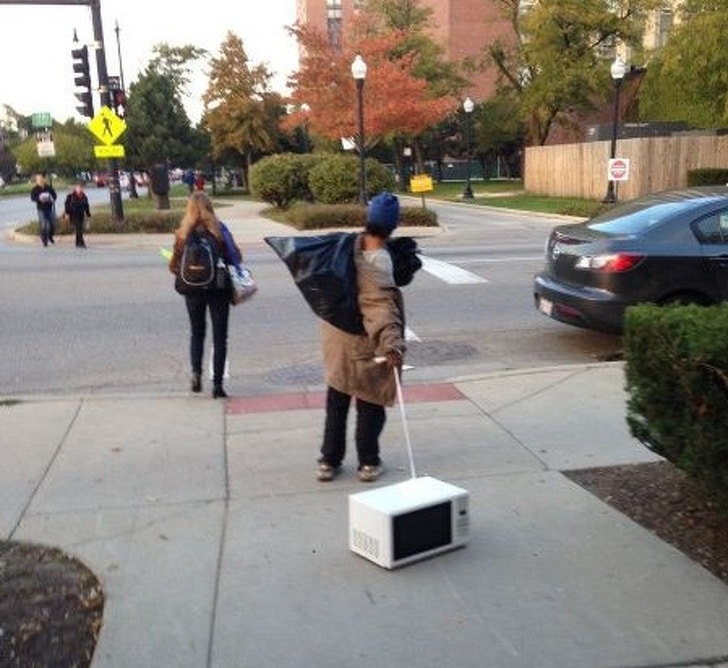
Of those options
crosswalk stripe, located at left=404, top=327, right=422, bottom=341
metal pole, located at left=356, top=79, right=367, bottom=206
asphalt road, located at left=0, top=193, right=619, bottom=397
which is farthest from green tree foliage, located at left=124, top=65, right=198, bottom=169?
crosswalk stripe, located at left=404, top=327, right=422, bottom=341

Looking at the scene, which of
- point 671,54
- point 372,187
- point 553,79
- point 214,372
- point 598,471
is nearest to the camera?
point 598,471

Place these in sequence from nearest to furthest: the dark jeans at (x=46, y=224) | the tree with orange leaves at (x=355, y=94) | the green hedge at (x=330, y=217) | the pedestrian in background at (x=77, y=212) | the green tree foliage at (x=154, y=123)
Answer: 1. the pedestrian in background at (x=77, y=212)
2. the dark jeans at (x=46, y=224)
3. the green hedge at (x=330, y=217)
4. the tree with orange leaves at (x=355, y=94)
5. the green tree foliage at (x=154, y=123)

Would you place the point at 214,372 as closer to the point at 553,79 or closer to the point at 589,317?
the point at 589,317

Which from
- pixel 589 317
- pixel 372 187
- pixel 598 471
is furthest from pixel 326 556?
pixel 372 187

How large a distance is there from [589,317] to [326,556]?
488 cm

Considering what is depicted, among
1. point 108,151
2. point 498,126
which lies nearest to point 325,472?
point 108,151

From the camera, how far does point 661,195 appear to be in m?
8.97

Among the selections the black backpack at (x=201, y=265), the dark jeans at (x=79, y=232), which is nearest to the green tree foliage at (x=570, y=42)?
the dark jeans at (x=79, y=232)

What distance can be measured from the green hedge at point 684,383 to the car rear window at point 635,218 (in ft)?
14.0

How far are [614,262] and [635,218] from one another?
0.69m

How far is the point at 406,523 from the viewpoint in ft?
12.6

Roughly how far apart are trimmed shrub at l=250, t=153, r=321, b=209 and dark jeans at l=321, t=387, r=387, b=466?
2507cm

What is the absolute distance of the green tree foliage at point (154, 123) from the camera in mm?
49156

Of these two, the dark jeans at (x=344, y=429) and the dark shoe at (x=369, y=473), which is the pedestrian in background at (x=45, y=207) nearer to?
the dark jeans at (x=344, y=429)
